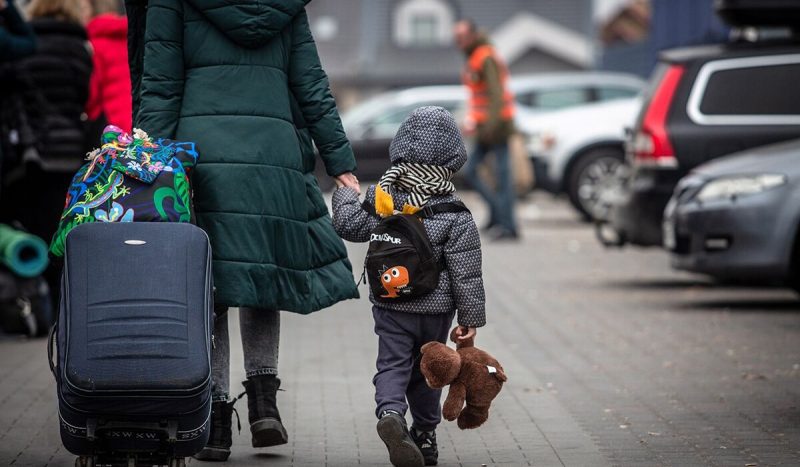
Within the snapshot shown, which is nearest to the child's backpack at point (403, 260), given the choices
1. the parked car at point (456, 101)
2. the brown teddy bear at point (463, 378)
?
the brown teddy bear at point (463, 378)

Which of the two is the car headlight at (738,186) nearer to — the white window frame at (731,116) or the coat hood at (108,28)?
the white window frame at (731,116)

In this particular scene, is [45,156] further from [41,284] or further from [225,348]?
[225,348]

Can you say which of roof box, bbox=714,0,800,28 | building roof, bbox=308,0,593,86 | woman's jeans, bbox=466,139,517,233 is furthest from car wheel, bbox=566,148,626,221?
building roof, bbox=308,0,593,86

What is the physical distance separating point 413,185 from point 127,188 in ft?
3.32

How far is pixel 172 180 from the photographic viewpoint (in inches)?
211

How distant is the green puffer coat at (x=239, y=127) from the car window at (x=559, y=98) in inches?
748

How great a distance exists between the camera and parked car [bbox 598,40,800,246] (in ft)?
40.3

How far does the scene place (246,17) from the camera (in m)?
5.65

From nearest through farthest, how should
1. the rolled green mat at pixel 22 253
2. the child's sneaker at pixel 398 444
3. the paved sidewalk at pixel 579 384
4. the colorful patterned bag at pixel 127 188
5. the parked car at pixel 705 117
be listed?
1. the colorful patterned bag at pixel 127 188
2. the child's sneaker at pixel 398 444
3. the paved sidewalk at pixel 579 384
4. the rolled green mat at pixel 22 253
5. the parked car at pixel 705 117

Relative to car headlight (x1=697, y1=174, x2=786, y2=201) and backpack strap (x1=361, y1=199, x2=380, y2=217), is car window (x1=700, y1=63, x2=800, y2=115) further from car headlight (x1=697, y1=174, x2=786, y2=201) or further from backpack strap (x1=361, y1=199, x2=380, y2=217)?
backpack strap (x1=361, y1=199, x2=380, y2=217)

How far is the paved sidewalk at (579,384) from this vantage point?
20.3 feet

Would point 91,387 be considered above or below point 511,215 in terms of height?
above

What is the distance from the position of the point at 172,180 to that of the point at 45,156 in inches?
168

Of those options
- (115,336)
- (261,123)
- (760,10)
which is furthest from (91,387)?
(760,10)
